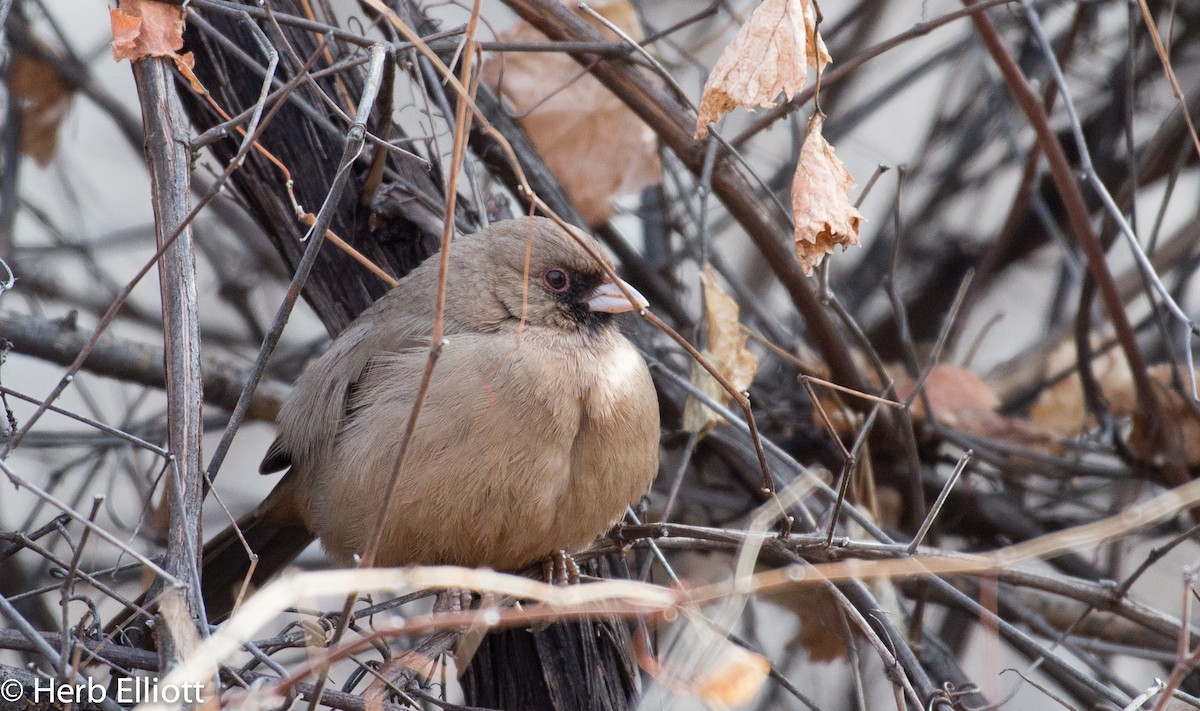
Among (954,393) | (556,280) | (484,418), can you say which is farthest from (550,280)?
(954,393)

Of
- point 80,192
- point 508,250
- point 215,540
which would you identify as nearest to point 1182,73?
point 508,250

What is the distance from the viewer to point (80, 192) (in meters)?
6.23

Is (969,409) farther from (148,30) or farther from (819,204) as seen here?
(148,30)

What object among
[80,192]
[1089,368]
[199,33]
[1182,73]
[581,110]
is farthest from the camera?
[80,192]

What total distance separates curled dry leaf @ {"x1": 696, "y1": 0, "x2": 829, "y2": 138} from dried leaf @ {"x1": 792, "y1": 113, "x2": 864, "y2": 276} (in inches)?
6.4

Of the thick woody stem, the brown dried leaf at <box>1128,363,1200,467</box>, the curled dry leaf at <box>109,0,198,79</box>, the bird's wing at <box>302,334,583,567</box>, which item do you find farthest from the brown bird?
the brown dried leaf at <box>1128,363,1200,467</box>

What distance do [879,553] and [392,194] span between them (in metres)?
1.88

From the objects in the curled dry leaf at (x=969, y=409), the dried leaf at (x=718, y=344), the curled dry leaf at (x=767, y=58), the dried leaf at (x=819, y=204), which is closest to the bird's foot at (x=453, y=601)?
the dried leaf at (x=718, y=344)

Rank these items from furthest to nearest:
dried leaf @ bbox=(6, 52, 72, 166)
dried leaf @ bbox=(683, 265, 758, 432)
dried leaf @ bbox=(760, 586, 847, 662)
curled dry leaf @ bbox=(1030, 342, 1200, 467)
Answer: dried leaf @ bbox=(6, 52, 72, 166) → curled dry leaf @ bbox=(1030, 342, 1200, 467) → dried leaf @ bbox=(760, 586, 847, 662) → dried leaf @ bbox=(683, 265, 758, 432)

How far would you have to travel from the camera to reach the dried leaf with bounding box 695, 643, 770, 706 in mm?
2447

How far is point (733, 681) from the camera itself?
2.47 m

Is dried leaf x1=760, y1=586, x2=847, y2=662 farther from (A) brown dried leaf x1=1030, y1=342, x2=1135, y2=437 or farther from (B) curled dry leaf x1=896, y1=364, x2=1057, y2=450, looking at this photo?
(A) brown dried leaf x1=1030, y1=342, x2=1135, y2=437

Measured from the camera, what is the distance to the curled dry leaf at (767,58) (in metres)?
2.87

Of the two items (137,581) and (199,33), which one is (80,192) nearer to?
(137,581)
